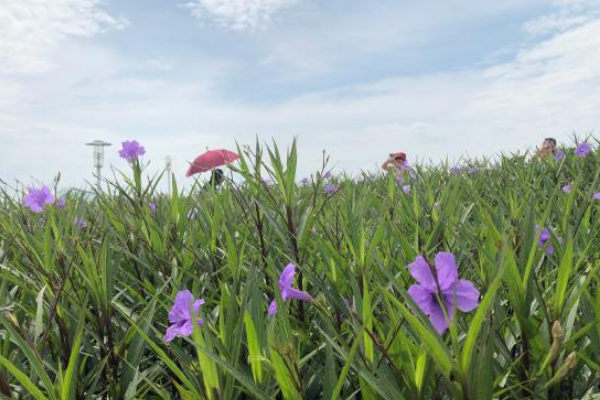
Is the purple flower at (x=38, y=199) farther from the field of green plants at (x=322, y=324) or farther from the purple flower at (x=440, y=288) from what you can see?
the purple flower at (x=440, y=288)

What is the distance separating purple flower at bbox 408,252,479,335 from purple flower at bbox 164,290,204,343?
1.24ft

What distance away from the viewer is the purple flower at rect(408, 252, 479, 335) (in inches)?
27.2

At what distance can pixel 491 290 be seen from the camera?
55 cm

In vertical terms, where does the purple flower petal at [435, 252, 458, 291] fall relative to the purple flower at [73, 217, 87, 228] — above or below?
above

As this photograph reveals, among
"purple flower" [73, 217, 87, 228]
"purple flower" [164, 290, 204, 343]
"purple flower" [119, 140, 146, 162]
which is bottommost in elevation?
"purple flower" [164, 290, 204, 343]

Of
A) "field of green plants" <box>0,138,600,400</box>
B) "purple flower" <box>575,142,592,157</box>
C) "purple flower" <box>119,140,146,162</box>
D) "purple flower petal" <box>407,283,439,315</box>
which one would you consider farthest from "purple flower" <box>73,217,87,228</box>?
"purple flower" <box>575,142,592,157</box>

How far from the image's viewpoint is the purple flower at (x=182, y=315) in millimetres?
885

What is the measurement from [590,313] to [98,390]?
0.94 metres

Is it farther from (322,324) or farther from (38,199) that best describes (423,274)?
(38,199)

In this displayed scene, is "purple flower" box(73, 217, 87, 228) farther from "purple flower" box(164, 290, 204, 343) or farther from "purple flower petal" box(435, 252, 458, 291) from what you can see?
"purple flower petal" box(435, 252, 458, 291)

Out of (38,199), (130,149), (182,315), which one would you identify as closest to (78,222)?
(182,315)

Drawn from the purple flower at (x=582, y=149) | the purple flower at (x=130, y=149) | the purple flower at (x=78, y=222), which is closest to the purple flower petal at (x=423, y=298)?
the purple flower at (x=78, y=222)

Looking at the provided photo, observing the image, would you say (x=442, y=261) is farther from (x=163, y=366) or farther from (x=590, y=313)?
(x=163, y=366)

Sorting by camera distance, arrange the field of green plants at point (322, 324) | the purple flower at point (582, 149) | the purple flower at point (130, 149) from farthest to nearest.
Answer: the purple flower at point (582, 149) → the purple flower at point (130, 149) → the field of green plants at point (322, 324)
